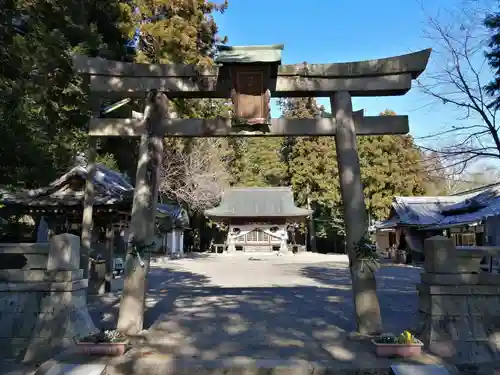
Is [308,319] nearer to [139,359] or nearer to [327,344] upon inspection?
[327,344]

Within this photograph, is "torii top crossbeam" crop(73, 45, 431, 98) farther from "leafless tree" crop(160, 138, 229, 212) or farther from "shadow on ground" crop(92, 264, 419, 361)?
"leafless tree" crop(160, 138, 229, 212)

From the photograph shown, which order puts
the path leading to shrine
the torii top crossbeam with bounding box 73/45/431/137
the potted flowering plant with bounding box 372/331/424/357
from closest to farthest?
1. the potted flowering plant with bounding box 372/331/424/357
2. the path leading to shrine
3. the torii top crossbeam with bounding box 73/45/431/137

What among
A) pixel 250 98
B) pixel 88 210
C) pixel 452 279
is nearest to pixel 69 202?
pixel 88 210

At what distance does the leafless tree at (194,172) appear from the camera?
26.0 m

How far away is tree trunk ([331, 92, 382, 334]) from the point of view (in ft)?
17.7

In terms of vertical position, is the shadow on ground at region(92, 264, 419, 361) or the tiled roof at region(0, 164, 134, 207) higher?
the tiled roof at region(0, 164, 134, 207)

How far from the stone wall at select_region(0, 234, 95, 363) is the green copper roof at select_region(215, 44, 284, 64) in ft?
11.2

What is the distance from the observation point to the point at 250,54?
5453 mm

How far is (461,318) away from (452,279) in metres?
0.53

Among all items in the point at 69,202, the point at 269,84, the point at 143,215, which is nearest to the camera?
the point at 143,215

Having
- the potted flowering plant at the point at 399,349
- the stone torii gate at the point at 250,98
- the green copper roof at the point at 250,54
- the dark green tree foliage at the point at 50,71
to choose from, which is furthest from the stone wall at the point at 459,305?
the dark green tree foliage at the point at 50,71

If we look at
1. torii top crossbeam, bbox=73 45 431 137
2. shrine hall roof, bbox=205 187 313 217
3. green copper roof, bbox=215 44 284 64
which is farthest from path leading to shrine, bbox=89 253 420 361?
shrine hall roof, bbox=205 187 313 217

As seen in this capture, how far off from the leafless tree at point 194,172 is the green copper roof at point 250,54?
61.5ft

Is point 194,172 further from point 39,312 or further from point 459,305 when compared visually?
point 459,305
